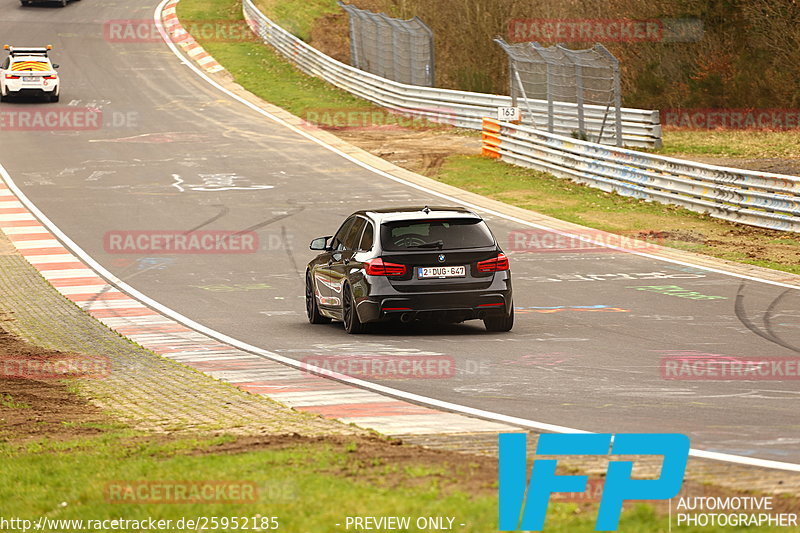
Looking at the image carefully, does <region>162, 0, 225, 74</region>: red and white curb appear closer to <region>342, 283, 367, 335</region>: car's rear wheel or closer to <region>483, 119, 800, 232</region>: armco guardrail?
<region>483, 119, 800, 232</region>: armco guardrail

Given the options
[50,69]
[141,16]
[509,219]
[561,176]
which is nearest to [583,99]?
[561,176]

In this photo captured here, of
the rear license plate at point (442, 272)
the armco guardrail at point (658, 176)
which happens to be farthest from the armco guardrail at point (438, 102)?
the rear license plate at point (442, 272)

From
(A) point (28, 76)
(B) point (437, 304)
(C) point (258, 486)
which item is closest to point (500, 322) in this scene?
(B) point (437, 304)

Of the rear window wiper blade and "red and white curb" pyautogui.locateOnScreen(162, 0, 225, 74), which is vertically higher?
the rear window wiper blade

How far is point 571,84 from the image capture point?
3272 cm

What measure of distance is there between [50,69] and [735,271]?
2859cm

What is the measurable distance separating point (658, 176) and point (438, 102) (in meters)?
14.2

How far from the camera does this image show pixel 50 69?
4094 centimetres

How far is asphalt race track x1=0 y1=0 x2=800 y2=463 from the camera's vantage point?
10.0 metres

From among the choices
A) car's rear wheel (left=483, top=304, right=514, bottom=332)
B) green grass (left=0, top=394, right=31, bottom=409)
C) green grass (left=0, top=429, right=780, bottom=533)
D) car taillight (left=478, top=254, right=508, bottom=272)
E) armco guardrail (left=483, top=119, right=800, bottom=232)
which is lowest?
armco guardrail (left=483, top=119, right=800, bottom=232)

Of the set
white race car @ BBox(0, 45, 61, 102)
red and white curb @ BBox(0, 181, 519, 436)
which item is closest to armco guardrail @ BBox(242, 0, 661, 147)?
white race car @ BBox(0, 45, 61, 102)

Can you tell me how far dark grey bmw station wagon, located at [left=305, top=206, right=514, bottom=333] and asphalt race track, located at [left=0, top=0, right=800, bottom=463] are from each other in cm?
35

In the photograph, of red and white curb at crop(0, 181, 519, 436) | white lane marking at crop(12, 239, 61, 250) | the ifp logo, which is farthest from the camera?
white lane marking at crop(12, 239, 61, 250)

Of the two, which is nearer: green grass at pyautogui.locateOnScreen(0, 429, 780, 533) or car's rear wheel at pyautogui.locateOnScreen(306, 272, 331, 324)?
green grass at pyautogui.locateOnScreen(0, 429, 780, 533)
